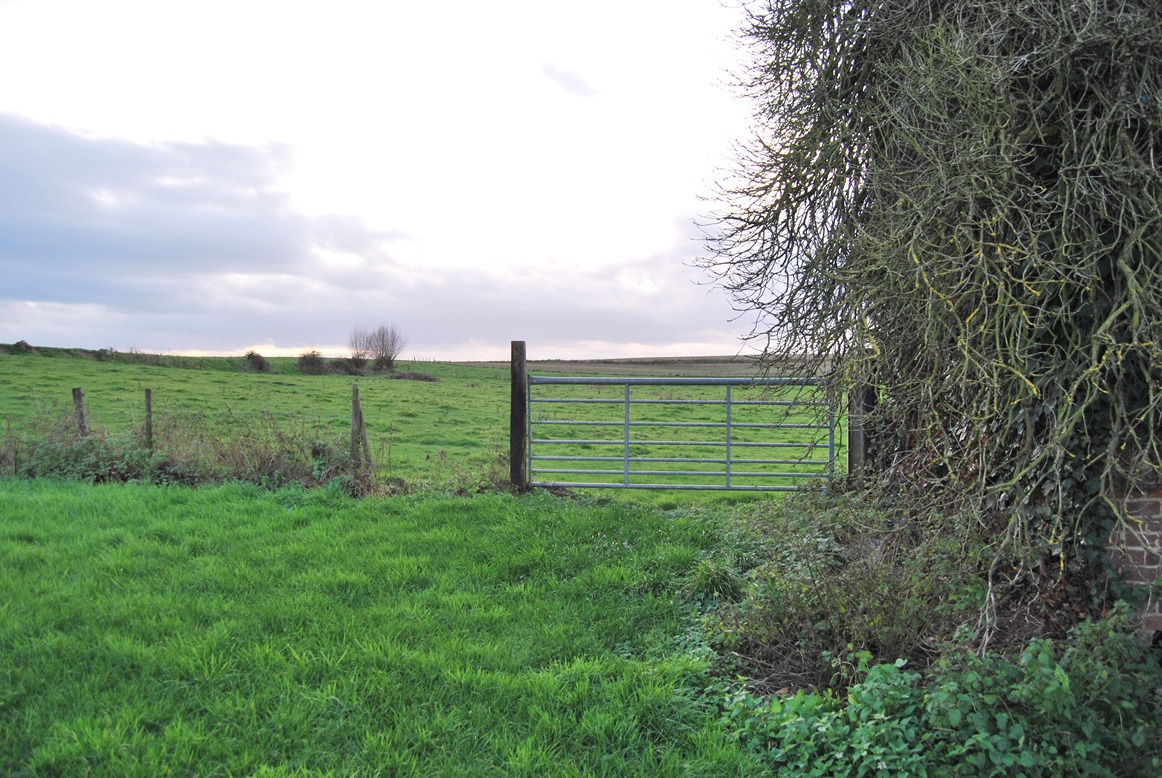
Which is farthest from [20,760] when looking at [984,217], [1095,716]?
[984,217]

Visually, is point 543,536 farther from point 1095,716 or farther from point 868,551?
point 1095,716

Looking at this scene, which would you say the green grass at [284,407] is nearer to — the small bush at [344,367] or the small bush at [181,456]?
the small bush at [181,456]

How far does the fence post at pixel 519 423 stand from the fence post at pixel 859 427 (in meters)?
4.09

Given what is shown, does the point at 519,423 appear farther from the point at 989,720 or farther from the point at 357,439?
the point at 989,720

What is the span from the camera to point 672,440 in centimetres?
1609

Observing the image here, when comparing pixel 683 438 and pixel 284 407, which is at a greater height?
pixel 284 407

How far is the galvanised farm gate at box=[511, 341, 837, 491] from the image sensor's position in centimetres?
803

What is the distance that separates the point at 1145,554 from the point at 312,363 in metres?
31.8

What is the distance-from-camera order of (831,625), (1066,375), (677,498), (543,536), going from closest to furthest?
(1066,375)
(831,625)
(543,536)
(677,498)

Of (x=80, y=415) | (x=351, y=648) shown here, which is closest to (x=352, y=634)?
(x=351, y=648)

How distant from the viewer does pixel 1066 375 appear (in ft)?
12.6

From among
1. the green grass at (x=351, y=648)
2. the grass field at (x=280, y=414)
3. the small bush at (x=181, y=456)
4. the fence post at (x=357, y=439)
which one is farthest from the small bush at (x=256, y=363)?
the green grass at (x=351, y=648)

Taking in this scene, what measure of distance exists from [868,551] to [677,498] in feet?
15.1

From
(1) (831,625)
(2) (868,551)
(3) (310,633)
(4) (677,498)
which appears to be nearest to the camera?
(1) (831,625)
